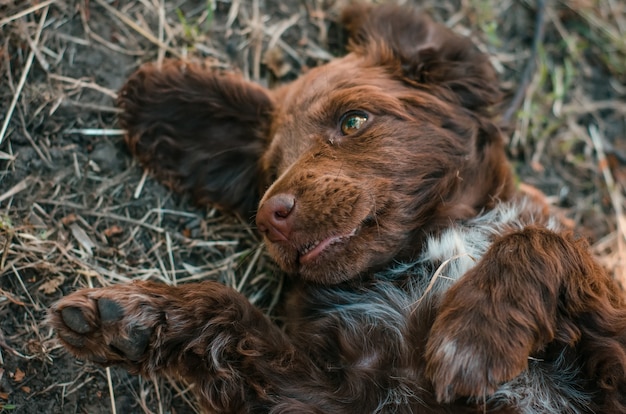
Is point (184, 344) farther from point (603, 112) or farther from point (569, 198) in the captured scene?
point (603, 112)

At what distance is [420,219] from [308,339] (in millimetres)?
878

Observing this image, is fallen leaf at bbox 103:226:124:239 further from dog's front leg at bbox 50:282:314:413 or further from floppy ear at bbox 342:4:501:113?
floppy ear at bbox 342:4:501:113

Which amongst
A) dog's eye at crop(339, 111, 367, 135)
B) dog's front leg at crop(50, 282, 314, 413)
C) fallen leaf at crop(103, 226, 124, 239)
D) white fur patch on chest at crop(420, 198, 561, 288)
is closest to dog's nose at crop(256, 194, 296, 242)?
dog's front leg at crop(50, 282, 314, 413)

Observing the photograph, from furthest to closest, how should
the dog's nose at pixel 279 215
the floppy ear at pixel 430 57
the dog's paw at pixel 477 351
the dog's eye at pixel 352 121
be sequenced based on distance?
the floppy ear at pixel 430 57 → the dog's eye at pixel 352 121 → the dog's nose at pixel 279 215 → the dog's paw at pixel 477 351

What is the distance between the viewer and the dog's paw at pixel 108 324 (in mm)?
2980

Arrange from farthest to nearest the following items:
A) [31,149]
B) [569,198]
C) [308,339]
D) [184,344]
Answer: [569,198]
[31,149]
[308,339]
[184,344]

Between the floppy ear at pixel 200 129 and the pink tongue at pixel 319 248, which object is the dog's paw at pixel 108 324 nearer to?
the pink tongue at pixel 319 248

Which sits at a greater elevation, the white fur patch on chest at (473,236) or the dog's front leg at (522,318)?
the dog's front leg at (522,318)

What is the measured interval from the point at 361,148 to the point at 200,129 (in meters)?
1.18

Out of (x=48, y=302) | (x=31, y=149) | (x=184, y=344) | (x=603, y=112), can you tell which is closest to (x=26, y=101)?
(x=31, y=149)

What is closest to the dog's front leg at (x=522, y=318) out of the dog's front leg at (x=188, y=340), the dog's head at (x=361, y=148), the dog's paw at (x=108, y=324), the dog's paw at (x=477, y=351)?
the dog's paw at (x=477, y=351)

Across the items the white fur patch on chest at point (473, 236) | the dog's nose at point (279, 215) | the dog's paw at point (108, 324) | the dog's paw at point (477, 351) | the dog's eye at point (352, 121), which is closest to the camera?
the dog's paw at point (477, 351)

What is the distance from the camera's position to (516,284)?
2879 mm

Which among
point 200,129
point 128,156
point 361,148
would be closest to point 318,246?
point 361,148
